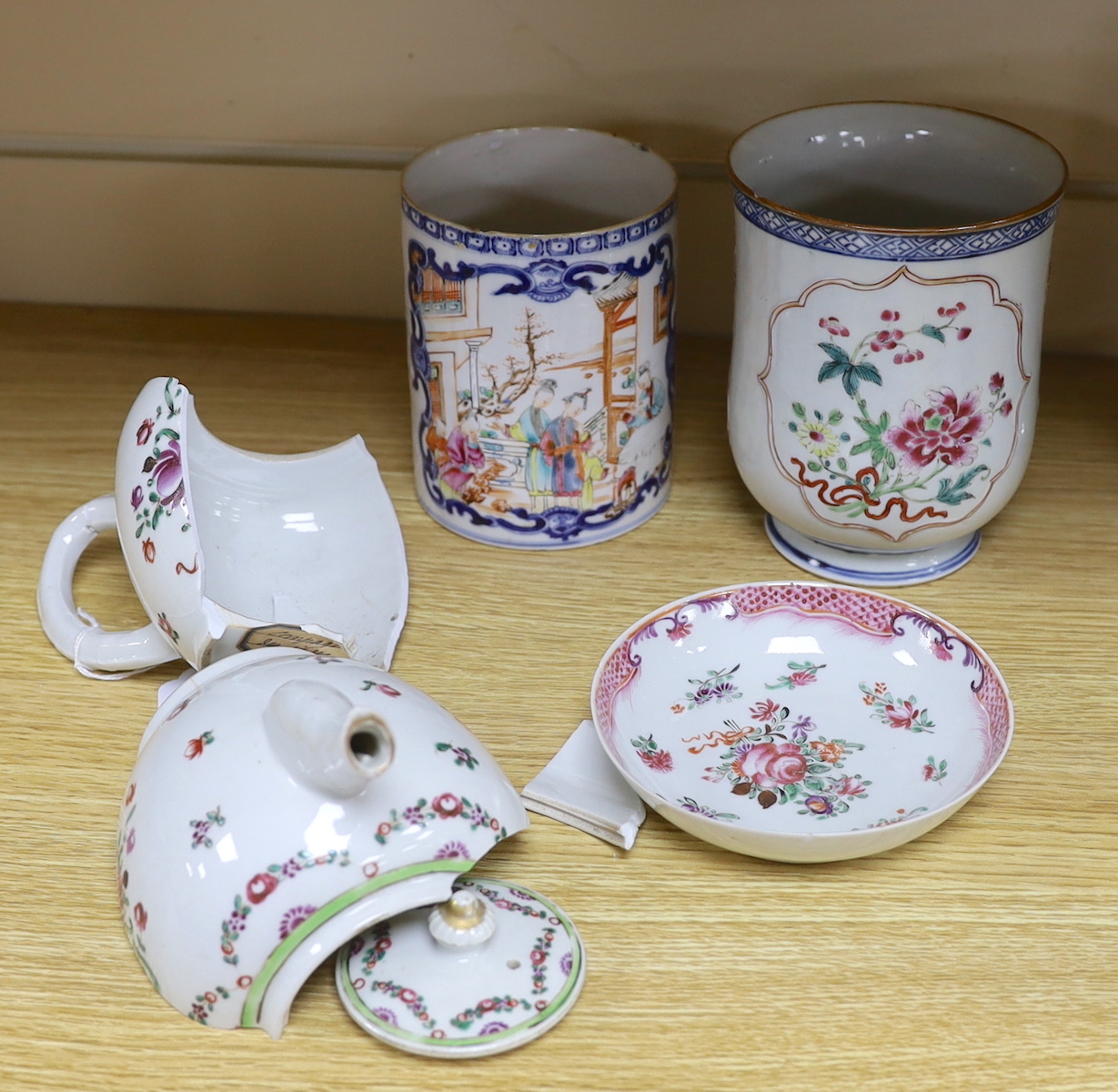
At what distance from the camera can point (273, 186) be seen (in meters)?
0.90

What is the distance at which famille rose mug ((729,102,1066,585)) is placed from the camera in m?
0.60

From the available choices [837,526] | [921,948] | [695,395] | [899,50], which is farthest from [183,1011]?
[899,50]

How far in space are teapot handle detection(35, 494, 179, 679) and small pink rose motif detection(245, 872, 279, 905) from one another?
0.18 meters

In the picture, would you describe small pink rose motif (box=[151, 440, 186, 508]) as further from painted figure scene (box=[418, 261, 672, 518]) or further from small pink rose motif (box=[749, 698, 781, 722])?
small pink rose motif (box=[749, 698, 781, 722])

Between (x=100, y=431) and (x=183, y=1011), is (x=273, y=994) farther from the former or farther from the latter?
(x=100, y=431)

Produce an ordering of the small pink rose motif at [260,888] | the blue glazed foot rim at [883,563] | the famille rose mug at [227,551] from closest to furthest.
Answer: the small pink rose motif at [260,888] → the famille rose mug at [227,551] → the blue glazed foot rim at [883,563]

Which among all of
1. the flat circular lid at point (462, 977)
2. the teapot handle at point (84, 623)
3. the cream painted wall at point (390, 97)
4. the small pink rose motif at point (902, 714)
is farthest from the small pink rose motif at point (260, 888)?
the cream painted wall at point (390, 97)

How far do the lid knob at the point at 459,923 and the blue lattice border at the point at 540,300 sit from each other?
28cm

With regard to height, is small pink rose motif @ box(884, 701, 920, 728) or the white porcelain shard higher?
small pink rose motif @ box(884, 701, 920, 728)

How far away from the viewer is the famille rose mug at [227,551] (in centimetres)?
57

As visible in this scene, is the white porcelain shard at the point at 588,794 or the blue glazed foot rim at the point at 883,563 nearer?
the white porcelain shard at the point at 588,794

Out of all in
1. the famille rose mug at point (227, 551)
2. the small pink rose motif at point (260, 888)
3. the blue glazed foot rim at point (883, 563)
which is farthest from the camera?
the blue glazed foot rim at point (883, 563)

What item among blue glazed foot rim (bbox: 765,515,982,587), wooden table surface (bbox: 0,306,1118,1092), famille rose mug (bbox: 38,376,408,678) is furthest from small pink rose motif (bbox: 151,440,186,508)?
blue glazed foot rim (bbox: 765,515,982,587)

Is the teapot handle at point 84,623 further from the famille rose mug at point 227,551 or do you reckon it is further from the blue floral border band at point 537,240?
the blue floral border band at point 537,240
